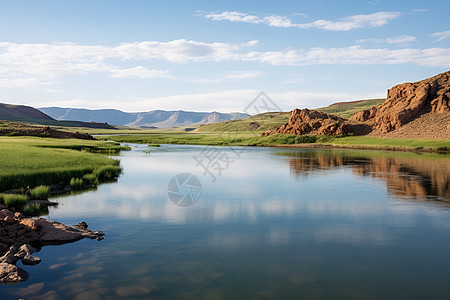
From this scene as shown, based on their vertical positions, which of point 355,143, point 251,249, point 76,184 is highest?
point 355,143

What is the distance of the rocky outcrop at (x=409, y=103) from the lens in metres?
111

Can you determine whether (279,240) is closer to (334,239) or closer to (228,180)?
(334,239)

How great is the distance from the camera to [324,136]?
120 metres

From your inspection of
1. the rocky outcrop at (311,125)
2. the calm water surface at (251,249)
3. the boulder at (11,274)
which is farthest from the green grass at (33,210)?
the rocky outcrop at (311,125)

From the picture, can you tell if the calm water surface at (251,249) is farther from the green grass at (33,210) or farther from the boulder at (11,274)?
the green grass at (33,210)

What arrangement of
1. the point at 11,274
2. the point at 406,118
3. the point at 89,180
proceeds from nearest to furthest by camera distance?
the point at 11,274
the point at 89,180
the point at 406,118

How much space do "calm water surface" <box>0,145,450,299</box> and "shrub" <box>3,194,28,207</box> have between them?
1754 millimetres

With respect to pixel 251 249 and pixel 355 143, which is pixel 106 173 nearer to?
pixel 251 249

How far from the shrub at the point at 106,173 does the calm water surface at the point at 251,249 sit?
641 cm

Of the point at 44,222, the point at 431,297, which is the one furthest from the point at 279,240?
the point at 44,222

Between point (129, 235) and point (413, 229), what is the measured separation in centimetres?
1438

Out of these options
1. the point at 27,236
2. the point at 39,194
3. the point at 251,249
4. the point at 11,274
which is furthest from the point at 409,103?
the point at 11,274

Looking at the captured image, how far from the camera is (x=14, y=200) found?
2064 cm

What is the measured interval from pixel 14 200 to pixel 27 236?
6651 millimetres
